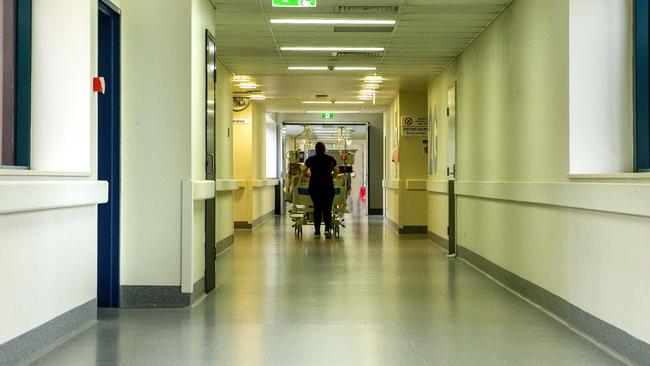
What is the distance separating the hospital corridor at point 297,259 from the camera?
354 centimetres

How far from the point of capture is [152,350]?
145 inches

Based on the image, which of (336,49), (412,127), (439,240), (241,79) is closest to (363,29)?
(336,49)

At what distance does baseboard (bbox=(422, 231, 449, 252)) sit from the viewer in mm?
9195

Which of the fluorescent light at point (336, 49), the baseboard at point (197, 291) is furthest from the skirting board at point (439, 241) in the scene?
the baseboard at point (197, 291)

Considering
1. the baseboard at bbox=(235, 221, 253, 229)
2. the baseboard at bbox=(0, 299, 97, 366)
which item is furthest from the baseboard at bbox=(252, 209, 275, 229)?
the baseboard at bbox=(0, 299, 97, 366)

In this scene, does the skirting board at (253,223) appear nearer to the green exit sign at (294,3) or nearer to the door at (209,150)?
the door at (209,150)

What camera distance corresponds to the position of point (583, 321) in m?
4.07

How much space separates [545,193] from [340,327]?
1855mm

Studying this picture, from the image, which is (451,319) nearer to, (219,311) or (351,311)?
(351,311)

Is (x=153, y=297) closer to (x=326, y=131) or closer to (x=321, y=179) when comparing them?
(x=321, y=179)

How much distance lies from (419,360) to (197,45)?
10.3 feet

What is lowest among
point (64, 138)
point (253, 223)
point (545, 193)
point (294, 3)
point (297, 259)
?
point (297, 259)

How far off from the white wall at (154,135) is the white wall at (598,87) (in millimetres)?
2834

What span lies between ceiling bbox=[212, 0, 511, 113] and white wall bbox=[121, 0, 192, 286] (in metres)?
1.04
